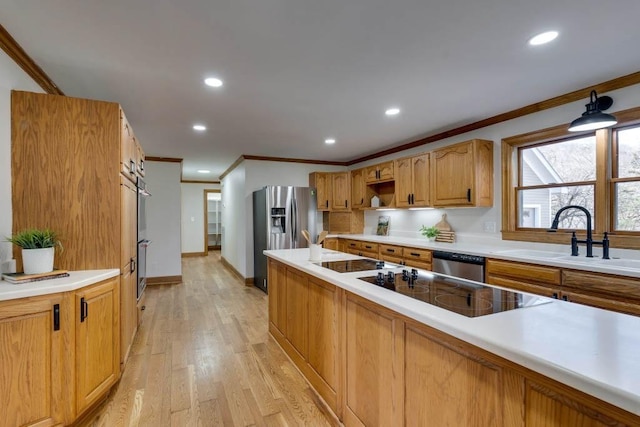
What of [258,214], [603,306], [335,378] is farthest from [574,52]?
[258,214]

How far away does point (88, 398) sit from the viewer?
1961mm

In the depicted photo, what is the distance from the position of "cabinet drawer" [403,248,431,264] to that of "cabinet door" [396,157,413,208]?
2.56ft

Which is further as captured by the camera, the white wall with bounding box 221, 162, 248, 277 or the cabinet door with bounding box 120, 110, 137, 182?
the white wall with bounding box 221, 162, 248, 277

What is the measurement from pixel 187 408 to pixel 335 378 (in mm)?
1067

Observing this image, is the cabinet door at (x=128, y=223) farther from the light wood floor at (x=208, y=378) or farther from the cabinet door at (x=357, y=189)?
the cabinet door at (x=357, y=189)

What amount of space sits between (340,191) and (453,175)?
2.53 metres

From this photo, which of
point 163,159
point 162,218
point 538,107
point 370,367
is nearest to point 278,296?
point 370,367

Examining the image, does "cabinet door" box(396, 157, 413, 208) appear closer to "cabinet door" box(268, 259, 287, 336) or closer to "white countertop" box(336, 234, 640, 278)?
"white countertop" box(336, 234, 640, 278)

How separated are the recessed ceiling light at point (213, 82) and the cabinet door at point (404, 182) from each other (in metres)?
2.88

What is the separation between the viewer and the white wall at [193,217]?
952 cm

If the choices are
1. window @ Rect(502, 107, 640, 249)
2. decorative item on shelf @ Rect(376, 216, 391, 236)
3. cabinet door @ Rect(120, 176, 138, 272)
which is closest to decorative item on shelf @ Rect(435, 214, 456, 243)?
window @ Rect(502, 107, 640, 249)

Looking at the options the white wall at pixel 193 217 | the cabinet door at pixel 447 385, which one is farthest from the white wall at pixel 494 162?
the white wall at pixel 193 217

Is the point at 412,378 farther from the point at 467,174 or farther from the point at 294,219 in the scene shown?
the point at 294,219

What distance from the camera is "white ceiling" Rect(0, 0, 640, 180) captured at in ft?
5.71
